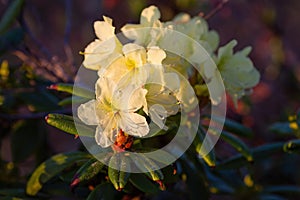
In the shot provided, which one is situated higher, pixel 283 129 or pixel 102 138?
pixel 102 138

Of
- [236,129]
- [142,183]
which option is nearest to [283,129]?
[236,129]

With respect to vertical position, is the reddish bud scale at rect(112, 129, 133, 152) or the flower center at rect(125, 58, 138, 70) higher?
the flower center at rect(125, 58, 138, 70)

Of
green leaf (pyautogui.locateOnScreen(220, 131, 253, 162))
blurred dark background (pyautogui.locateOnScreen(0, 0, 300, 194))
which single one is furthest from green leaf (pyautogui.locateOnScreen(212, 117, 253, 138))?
blurred dark background (pyautogui.locateOnScreen(0, 0, 300, 194))

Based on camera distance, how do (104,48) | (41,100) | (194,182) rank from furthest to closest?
(41,100) → (194,182) → (104,48)

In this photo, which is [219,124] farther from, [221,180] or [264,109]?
[264,109]

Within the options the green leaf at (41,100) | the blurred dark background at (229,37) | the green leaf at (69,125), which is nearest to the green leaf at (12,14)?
the blurred dark background at (229,37)

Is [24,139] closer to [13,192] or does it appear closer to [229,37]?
[13,192]

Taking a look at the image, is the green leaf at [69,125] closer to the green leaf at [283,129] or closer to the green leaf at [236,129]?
the green leaf at [236,129]

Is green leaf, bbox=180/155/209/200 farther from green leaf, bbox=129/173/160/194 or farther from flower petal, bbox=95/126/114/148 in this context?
flower petal, bbox=95/126/114/148
